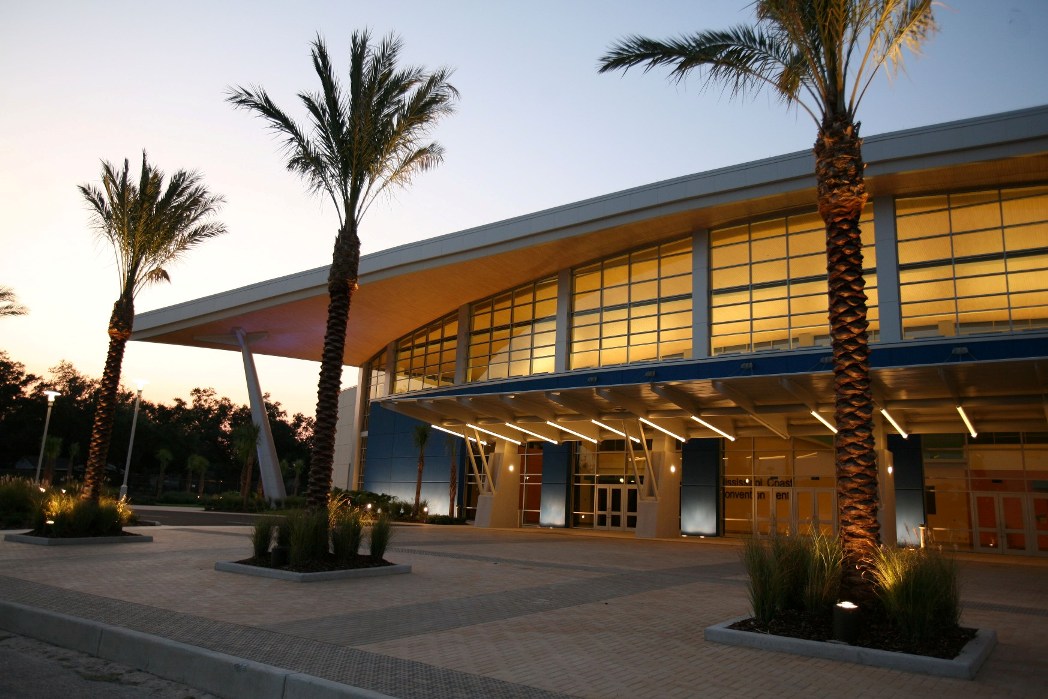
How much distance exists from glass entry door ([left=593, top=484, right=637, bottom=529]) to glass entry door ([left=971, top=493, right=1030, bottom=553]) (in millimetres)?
12941

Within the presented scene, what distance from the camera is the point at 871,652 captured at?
7.46m

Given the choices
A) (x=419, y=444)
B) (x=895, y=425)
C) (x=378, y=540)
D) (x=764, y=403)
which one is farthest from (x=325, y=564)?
(x=419, y=444)

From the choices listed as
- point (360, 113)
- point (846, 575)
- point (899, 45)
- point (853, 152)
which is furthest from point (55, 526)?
point (899, 45)

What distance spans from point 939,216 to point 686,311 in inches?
356

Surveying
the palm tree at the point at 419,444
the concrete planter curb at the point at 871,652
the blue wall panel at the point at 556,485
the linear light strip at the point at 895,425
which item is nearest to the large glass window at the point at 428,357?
the palm tree at the point at 419,444

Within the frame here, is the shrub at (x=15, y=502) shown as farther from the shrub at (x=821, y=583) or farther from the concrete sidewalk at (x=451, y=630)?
the shrub at (x=821, y=583)

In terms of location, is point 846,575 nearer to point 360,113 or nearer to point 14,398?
point 360,113

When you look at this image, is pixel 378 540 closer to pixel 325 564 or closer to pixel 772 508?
pixel 325 564

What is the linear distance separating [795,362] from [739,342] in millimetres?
5260

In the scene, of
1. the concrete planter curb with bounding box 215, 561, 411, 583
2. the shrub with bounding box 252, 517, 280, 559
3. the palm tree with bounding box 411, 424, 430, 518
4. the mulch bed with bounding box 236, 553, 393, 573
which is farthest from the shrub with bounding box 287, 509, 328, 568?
the palm tree with bounding box 411, 424, 430, 518

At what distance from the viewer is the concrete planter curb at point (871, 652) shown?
7004 mm

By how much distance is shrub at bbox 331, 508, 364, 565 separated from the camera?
44.4 ft

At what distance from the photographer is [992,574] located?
17.0m

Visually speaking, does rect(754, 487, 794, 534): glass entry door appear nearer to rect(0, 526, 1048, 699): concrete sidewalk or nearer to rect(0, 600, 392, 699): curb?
rect(0, 526, 1048, 699): concrete sidewalk
